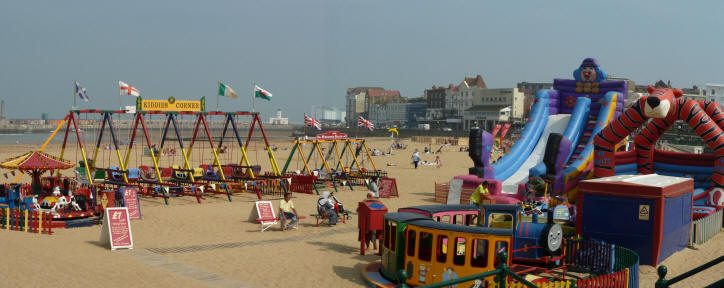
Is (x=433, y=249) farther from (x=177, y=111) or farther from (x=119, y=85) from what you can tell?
(x=119, y=85)

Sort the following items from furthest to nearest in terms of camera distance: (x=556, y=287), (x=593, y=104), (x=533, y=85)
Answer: (x=533, y=85) → (x=593, y=104) → (x=556, y=287)

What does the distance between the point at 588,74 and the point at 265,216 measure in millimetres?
17330

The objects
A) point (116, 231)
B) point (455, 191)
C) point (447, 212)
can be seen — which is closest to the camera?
point (447, 212)

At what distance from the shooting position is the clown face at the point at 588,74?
2795 centimetres

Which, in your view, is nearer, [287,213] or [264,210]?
[287,213]

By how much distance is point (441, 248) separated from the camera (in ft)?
33.4

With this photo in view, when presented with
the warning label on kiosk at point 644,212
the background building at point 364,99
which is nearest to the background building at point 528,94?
the background building at point 364,99

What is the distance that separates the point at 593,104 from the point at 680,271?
15945 mm

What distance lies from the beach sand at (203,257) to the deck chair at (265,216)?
0.23m

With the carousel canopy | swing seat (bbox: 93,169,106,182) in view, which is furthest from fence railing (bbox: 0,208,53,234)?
swing seat (bbox: 93,169,106,182)

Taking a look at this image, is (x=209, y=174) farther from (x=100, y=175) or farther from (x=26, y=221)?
(x=26, y=221)

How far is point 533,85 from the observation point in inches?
6043

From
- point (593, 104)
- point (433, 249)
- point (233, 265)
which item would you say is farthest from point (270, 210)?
A: point (593, 104)

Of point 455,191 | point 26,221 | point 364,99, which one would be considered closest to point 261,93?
point 455,191
